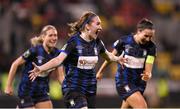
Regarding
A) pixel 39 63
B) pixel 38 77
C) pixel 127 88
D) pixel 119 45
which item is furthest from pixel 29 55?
pixel 127 88

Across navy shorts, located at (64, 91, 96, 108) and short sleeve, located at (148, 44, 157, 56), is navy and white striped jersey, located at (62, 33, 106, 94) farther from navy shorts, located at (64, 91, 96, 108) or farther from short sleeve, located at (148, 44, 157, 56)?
short sleeve, located at (148, 44, 157, 56)

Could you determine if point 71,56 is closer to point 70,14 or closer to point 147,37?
point 147,37

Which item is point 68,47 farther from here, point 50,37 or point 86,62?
point 50,37

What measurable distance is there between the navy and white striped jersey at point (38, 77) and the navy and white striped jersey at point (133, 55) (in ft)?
3.89

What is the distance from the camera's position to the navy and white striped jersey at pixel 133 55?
1098 cm

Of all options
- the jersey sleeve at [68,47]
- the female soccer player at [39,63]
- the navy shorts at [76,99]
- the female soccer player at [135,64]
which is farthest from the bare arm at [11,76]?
the jersey sleeve at [68,47]

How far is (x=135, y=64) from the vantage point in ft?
36.1

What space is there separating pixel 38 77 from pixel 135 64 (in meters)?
1.68

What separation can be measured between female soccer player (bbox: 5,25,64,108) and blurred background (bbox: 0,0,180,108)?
485cm

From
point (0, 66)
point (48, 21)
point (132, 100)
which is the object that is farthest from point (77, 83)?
point (48, 21)

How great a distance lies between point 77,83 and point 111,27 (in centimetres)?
1082

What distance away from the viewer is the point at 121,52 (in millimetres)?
11250

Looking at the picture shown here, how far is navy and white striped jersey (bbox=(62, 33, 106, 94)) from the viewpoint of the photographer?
952cm

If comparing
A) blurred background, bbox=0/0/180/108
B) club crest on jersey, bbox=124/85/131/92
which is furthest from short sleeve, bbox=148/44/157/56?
blurred background, bbox=0/0/180/108
